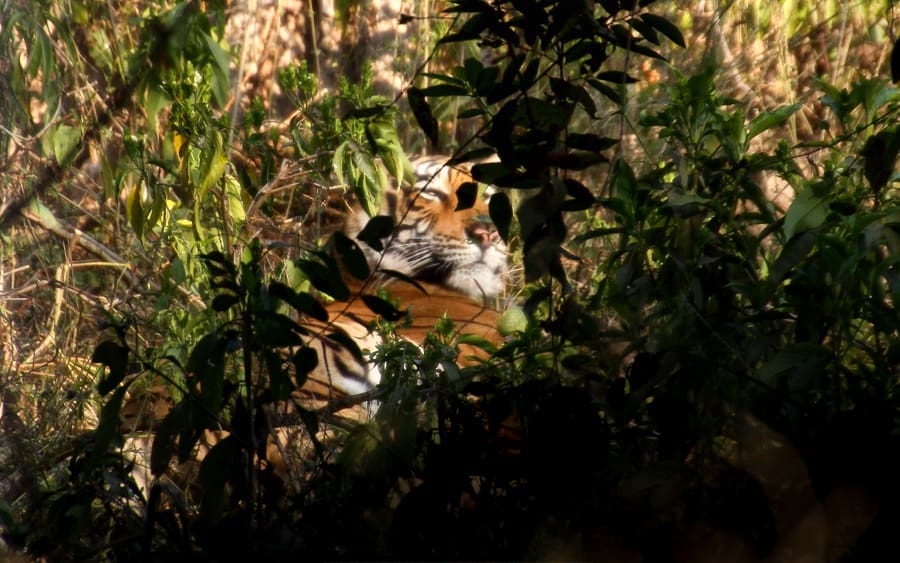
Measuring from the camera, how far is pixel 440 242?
14.3 feet

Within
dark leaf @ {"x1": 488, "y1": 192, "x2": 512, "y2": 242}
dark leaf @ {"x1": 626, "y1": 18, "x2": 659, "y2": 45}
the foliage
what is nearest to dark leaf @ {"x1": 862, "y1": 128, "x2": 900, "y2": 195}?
the foliage

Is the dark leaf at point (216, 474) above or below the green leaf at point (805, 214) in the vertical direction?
below

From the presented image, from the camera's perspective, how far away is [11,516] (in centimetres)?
180

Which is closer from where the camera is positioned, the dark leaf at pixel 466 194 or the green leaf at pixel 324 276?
the green leaf at pixel 324 276

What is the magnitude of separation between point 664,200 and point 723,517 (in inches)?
24.2

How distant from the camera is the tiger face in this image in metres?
4.20

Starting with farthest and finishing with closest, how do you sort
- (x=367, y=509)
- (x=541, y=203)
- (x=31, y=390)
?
1. (x=31, y=390)
2. (x=367, y=509)
3. (x=541, y=203)

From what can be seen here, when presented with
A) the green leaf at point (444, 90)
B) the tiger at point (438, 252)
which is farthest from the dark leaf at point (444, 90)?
the tiger at point (438, 252)

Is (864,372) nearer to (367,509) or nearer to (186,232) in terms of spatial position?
(367,509)

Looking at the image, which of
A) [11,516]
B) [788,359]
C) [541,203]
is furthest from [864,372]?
[11,516]

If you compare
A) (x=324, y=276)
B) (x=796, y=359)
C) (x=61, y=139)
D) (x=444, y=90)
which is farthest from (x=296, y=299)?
(x=61, y=139)

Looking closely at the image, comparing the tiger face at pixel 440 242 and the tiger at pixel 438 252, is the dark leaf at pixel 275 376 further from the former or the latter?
the tiger face at pixel 440 242

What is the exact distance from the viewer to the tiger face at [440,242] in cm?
420

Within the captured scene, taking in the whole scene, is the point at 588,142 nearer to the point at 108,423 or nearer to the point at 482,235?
the point at 108,423
